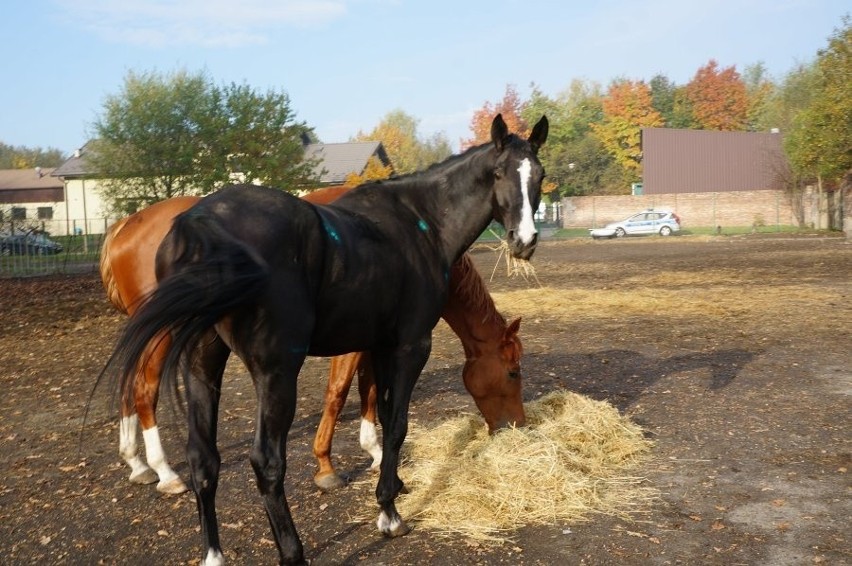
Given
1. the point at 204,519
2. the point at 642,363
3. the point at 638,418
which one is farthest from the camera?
the point at 642,363

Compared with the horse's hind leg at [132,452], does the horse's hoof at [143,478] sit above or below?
below

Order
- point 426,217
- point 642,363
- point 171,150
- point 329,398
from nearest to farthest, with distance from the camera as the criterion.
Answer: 1. point 426,217
2. point 329,398
3. point 642,363
4. point 171,150

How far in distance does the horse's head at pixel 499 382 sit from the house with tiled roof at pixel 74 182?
109 ft

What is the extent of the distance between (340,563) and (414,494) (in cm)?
102

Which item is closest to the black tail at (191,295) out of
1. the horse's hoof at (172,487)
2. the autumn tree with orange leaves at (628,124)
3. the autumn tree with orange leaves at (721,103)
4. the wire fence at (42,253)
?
the horse's hoof at (172,487)

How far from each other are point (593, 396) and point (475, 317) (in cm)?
232

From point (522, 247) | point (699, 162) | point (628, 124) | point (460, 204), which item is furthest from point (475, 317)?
point (628, 124)

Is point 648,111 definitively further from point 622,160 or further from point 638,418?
point 638,418

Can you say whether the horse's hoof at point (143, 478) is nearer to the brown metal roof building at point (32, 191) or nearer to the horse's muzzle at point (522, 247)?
the horse's muzzle at point (522, 247)

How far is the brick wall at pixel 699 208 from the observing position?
4762 cm

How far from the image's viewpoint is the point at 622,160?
2795 inches

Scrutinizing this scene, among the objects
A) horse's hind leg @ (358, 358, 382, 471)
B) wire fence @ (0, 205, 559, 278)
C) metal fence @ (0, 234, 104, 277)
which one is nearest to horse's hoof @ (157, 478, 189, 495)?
horse's hind leg @ (358, 358, 382, 471)

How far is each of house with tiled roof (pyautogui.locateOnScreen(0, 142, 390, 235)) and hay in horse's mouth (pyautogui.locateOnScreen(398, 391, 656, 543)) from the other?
109 ft

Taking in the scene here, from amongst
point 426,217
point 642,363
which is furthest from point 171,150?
point 426,217
